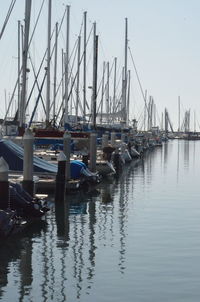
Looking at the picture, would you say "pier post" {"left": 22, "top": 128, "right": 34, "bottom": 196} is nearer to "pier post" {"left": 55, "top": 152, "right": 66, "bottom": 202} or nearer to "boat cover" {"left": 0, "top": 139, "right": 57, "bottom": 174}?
"pier post" {"left": 55, "top": 152, "right": 66, "bottom": 202}

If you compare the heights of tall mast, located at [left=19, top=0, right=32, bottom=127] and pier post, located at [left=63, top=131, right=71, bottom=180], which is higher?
tall mast, located at [left=19, top=0, right=32, bottom=127]

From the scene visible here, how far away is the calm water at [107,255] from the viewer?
48.2 feet

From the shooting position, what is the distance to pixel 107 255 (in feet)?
60.4

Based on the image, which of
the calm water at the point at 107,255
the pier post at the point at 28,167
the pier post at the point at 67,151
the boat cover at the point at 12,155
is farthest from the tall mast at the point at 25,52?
the pier post at the point at 28,167

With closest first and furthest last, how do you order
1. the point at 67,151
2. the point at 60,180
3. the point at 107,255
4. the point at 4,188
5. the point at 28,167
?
the point at 107,255 < the point at 4,188 < the point at 28,167 < the point at 60,180 < the point at 67,151

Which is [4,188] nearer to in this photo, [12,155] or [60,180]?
[60,180]

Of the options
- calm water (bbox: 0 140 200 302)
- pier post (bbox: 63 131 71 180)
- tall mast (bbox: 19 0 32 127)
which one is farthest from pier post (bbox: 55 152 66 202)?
tall mast (bbox: 19 0 32 127)

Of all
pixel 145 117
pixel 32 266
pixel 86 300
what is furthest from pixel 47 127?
pixel 145 117

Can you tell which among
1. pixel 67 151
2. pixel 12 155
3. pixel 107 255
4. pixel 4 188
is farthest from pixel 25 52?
pixel 107 255

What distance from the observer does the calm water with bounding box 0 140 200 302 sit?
1470cm

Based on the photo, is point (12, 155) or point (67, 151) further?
point (67, 151)

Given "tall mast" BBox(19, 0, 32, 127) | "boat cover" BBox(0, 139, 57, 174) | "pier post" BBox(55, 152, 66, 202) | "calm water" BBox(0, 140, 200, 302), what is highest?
"tall mast" BBox(19, 0, 32, 127)

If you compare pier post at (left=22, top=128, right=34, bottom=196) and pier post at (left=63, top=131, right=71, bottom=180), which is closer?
pier post at (left=22, top=128, right=34, bottom=196)

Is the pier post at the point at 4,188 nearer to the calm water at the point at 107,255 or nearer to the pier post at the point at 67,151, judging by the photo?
the calm water at the point at 107,255
